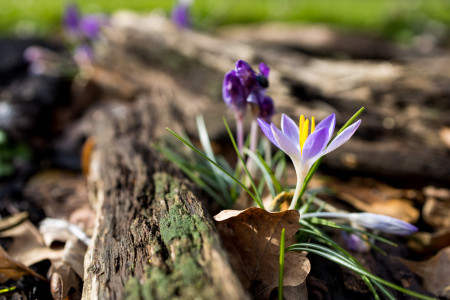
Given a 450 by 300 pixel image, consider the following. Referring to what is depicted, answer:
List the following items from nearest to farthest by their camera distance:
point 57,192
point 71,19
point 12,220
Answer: point 12,220 → point 57,192 → point 71,19

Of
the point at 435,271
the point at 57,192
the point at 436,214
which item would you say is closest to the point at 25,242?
the point at 57,192

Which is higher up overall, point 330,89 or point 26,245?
point 330,89

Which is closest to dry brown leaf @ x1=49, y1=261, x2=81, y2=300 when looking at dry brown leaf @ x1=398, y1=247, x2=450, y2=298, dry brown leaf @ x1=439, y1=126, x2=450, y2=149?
dry brown leaf @ x1=398, y1=247, x2=450, y2=298

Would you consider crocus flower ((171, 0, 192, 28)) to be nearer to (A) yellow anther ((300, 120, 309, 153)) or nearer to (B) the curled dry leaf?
(B) the curled dry leaf

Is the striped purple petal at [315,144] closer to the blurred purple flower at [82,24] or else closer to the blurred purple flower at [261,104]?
the blurred purple flower at [261,104]

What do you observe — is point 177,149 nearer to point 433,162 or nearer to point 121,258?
point 121,258

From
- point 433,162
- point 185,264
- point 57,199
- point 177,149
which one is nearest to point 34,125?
point 57,199

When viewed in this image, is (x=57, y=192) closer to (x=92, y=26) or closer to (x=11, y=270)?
(x=11, y=270)
